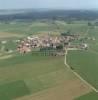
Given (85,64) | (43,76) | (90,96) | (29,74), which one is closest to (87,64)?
(85,64)

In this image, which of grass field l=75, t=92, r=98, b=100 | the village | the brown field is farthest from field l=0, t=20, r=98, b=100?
the village

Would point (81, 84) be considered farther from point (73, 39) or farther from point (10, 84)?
point (73, 39)

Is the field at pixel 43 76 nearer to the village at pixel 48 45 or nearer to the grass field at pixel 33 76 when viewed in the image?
the grass field at pixel 33 76

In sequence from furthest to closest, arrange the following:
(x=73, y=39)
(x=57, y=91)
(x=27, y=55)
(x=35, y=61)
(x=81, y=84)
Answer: (x=73, y=39) < (x=27, y=55) < (x=35, y=61) < (x=81, y=84) < (x=57, y=91)

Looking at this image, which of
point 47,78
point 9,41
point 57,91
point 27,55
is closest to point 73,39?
point 9,41

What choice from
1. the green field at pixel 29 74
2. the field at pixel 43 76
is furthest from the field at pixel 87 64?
the green field at pixel 29 74

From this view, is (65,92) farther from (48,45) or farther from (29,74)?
(48,45)

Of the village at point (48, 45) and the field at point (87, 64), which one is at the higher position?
the field at point (87, 64)

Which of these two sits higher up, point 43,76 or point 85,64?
point 43,76
